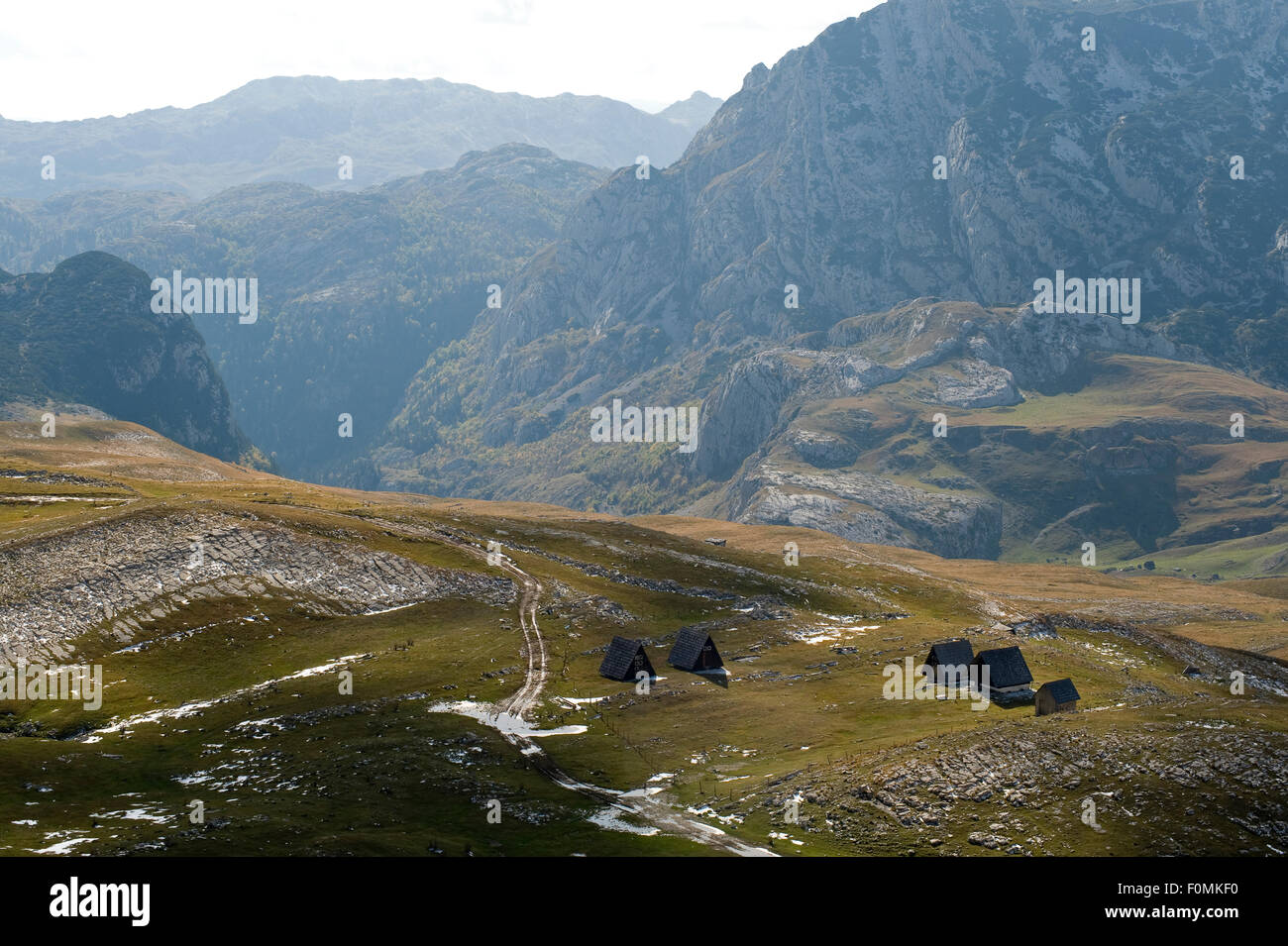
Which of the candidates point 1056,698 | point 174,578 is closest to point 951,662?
point 1056,698

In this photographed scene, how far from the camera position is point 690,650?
11475 cm

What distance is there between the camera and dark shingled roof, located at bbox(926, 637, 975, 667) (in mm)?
109750

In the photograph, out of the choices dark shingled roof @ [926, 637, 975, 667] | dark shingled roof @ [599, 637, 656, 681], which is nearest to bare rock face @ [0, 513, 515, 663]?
dark shingled roof @ [599, 637, 656, 681]

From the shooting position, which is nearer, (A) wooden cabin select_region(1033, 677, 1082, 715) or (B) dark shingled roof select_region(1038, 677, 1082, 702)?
(A) wooden cabin select_region(1033, 677, 1082, 715)

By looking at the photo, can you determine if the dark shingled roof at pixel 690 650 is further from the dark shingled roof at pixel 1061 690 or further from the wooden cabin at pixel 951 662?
the dark shingled roof at pixel 1061 690

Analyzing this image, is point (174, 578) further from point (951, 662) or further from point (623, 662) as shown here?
point (951, 662)

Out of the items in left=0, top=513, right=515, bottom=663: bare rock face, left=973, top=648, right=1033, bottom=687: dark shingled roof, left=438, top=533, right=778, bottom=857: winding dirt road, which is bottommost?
left=438, top=533, right=778, bottom=857: winding dirt road

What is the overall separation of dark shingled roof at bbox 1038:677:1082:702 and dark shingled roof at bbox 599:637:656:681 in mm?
38323

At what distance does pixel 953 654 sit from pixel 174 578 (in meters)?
86.7

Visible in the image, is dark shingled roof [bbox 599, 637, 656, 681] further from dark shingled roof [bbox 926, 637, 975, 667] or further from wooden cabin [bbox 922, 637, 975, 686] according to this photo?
dark shingled roof [bbox 926, 637, 975, 667]
